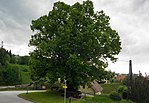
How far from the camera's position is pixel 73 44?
35.6m

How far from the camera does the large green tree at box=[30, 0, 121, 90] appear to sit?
34.9m

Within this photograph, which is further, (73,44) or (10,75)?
(10,75)

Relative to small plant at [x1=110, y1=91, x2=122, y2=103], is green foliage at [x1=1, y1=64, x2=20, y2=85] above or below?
above

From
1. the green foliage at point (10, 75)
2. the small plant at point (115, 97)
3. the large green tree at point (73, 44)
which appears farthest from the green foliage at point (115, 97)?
the green foliage at point (10, 75)

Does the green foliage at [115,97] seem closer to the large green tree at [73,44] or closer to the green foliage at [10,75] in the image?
the large green tree at [73,44]

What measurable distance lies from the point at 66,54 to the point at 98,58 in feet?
13.9

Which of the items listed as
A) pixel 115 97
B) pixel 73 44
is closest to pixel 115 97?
pixel 115 97

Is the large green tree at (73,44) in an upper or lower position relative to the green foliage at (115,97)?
upper

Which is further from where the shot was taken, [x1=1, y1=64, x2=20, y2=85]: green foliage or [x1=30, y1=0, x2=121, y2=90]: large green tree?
[x1=1, y1=64, x2=20, y2=85]: green foliage

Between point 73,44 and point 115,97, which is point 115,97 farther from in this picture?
point 73,44

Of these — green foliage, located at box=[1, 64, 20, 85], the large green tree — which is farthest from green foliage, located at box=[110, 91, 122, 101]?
green foliage, located at box=[1, 64, 20, 85]

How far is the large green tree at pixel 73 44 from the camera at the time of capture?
115 feet

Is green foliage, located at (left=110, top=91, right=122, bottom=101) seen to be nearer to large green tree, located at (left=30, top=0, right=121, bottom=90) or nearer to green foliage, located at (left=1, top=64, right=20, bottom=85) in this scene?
large green tree, located at (left=30, top=0, right=121, bottom=90)

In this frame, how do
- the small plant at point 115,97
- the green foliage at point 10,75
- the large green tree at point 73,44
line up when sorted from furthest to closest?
the green foliage at point 10,75 → the small plant at point 115,97 → the large green tree at point 73,44
